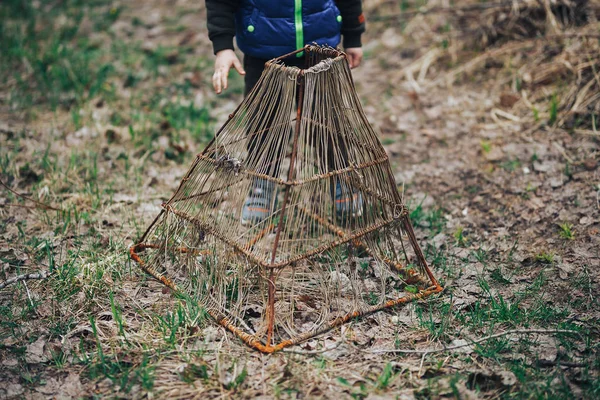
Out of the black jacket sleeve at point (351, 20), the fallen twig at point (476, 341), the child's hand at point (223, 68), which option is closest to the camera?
the fallen twig at point (476, 341)

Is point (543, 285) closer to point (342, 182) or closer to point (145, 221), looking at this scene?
point (342, 182)

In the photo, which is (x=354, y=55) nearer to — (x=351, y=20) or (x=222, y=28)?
(x=351, y=20)

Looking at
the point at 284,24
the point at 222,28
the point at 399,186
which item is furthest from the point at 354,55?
the point at 399,186

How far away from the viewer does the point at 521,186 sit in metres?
3.79

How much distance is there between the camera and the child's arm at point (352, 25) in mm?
3199

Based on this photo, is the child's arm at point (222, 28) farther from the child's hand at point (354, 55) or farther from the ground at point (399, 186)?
the ground at point (399, 186)

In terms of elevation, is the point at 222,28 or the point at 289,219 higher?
the point at 222,28

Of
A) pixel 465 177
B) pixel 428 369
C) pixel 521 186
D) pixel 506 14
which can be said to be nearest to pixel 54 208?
pixel 428 369

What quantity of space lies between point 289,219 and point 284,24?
A: 41.2 inches

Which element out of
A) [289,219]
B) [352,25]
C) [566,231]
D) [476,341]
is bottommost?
[476,341]

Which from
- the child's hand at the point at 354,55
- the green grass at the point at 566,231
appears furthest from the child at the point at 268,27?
the green grass at the point at 566,231

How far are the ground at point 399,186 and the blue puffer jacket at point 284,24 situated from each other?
118 centimetres

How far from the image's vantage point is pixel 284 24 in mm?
2963

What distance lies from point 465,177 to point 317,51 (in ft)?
5.58
